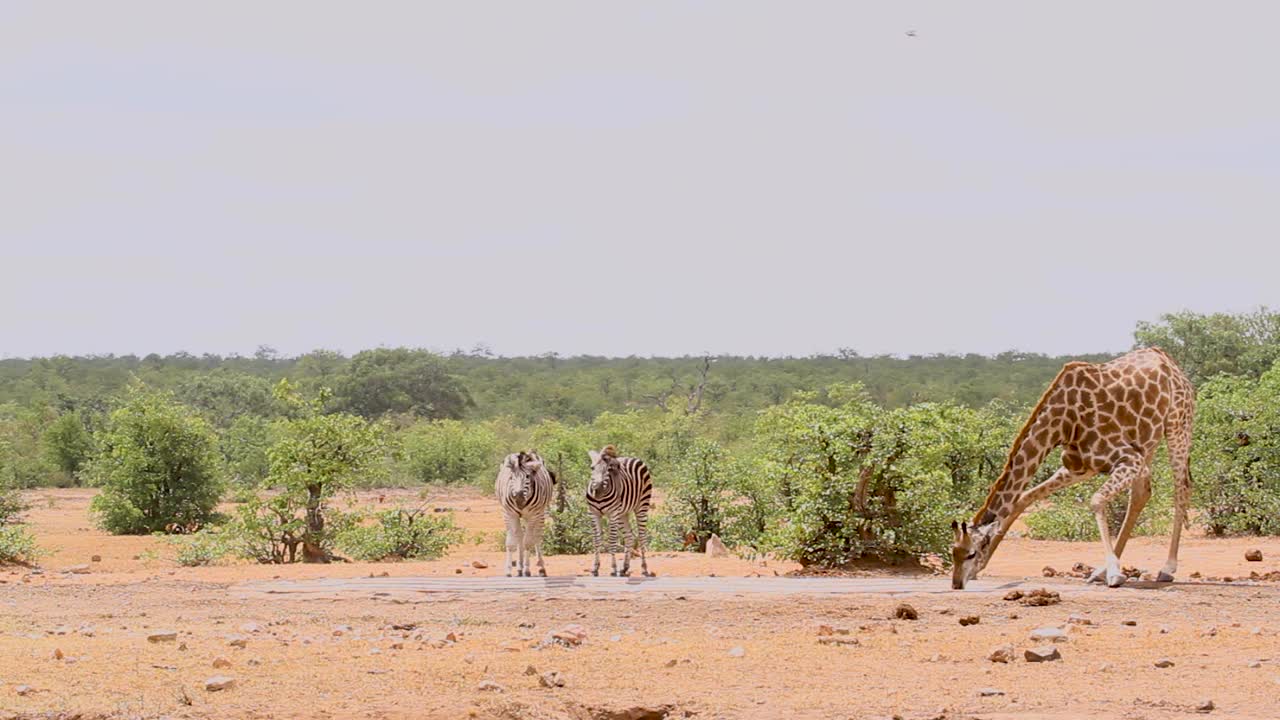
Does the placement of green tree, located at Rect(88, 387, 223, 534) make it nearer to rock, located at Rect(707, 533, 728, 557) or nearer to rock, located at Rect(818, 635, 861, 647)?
rock, located at Rect(707, 533, 728, 557)

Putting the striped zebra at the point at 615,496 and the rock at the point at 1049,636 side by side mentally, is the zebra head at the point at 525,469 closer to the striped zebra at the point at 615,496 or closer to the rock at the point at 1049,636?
the striped zebra at the point at 615,496

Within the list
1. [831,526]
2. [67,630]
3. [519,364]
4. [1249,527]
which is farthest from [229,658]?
[519,364]

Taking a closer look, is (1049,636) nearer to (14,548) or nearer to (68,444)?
(14,548)

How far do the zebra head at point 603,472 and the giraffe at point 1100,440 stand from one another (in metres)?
4.36

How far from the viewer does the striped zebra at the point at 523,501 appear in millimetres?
16359

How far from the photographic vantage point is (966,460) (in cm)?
2355

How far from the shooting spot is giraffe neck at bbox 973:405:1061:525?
14.8 meters

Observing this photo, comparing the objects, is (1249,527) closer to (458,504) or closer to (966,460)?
(966,460)

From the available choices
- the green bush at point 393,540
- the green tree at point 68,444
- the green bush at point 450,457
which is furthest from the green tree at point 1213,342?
the green tree at point 68,444

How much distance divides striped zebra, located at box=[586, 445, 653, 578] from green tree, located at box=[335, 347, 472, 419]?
4776 centimetres

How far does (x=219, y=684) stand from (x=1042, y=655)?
19.3ft

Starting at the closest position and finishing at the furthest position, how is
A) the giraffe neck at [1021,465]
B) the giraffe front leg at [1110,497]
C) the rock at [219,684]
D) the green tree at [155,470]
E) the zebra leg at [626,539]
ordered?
1. the rock at [219,684]
2. the giraffe front leg at [1110,497]
3. the giraffe neck at [1021,465]
4. the zebra leg at [626,539]
5. the green tree at [155,470]

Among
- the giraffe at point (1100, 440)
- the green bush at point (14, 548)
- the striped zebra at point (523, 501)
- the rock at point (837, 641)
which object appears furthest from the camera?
the green bush at point (14, 548)

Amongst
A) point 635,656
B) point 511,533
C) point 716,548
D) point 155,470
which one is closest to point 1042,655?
point 635,656
